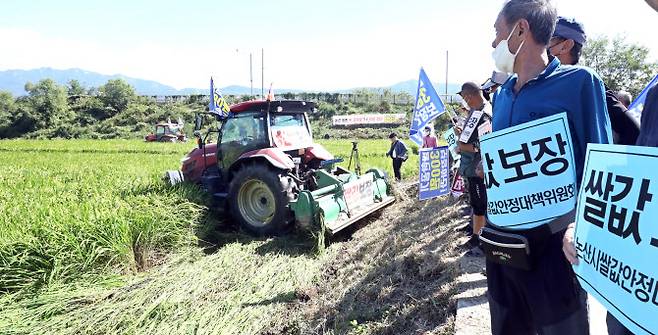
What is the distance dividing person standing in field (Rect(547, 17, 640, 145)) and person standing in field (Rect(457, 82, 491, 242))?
3.25ft

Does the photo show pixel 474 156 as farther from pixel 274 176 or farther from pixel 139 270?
pixel 139 270

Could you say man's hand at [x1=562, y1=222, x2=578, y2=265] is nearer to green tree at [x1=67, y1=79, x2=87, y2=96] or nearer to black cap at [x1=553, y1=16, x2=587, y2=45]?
black cap at [x1=553, y1=16, x2=587, y2=45]

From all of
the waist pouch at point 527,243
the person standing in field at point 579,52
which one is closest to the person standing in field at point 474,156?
the person standing in field at point 579,52

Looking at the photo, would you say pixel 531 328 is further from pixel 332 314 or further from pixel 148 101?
pixel 148 101

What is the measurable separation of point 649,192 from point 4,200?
20.3 feet

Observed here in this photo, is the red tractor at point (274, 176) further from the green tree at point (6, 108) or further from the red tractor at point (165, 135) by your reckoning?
the green tree at point (6, 108)

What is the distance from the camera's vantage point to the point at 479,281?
310cm

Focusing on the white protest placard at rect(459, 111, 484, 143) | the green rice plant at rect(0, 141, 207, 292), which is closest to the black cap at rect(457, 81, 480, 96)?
the white protest placard at rect(459, 111, 484, 143)

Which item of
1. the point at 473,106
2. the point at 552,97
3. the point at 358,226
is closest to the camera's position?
the point at 552,97

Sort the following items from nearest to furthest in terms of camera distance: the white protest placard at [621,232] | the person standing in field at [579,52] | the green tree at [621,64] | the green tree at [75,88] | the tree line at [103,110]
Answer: the white protest placard at [621,232] → the person standing in field at [579,52] → the green tree at [621,64] → the tree line at [103,110] → the green tree at [75,88]

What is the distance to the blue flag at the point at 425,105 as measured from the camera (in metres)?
6.73

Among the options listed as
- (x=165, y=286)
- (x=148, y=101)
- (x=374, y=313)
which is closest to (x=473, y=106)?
(x=374, y=313)

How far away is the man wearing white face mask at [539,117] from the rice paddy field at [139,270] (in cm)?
205

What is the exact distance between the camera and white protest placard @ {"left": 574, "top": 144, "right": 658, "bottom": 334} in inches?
37.6
